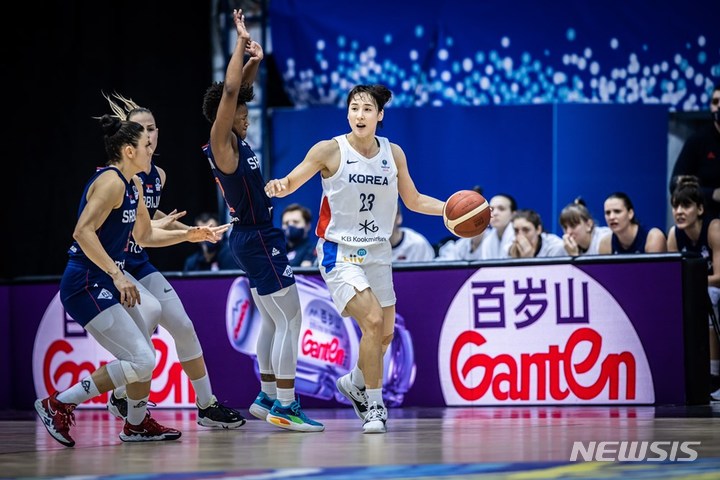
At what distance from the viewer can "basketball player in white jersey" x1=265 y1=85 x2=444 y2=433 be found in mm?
6457

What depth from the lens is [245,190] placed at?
21.9 ft

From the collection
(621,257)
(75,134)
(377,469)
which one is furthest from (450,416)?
(75,134)

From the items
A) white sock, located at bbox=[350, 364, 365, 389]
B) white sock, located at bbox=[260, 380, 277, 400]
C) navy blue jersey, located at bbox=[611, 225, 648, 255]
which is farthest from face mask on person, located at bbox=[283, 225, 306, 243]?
white sock, located at bbox=[350, 364, 365, 389]

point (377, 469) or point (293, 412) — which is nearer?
point (377, 469)

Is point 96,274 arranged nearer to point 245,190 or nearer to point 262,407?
point 245,190

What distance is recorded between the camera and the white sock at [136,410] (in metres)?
6.30

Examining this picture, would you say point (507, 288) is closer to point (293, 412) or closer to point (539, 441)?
point (293, 412)

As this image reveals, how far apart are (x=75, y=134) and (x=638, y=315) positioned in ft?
21.4

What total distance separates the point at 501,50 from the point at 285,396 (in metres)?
6.52

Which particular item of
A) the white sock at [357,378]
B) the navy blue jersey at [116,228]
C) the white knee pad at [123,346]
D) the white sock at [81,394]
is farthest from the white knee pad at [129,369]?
the white sock at [357,378]

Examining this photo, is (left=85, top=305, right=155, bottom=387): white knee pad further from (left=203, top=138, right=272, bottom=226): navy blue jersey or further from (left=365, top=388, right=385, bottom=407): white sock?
(left=365, top=388, right=385, bottom=407): white sock

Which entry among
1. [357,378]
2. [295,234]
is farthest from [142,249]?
[295,234]

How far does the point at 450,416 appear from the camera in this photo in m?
7.56

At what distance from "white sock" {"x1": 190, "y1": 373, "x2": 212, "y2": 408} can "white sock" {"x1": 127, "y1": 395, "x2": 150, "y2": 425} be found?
0.64 metres
